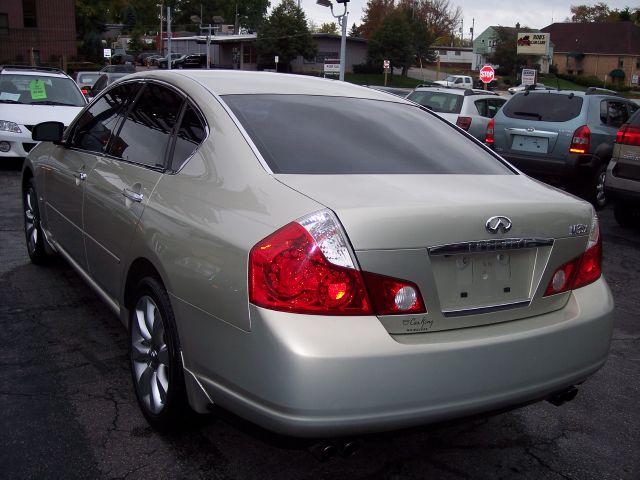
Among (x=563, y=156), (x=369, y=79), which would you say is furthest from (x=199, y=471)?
(x=369, y=79)

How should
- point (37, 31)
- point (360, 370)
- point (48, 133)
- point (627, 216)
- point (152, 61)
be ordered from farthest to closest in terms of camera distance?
point (152, 61) < point (37, 31) < point (627, 216) < point (48, 133) < point (360, 370)

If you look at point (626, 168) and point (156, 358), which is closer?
point (156, 358)

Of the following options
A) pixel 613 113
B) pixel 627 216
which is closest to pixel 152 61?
pixel 613 113

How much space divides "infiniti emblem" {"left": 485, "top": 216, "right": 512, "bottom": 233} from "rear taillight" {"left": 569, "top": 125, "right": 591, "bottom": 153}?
8.24m

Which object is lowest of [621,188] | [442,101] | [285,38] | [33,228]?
[33,228]

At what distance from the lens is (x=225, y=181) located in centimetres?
284

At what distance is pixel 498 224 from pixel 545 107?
8878mm

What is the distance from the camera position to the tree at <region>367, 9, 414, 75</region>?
6719 cm

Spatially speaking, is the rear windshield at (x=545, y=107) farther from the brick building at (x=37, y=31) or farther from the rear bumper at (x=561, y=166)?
the brick building at (x=37, y=31)

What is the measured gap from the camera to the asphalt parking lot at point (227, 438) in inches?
118

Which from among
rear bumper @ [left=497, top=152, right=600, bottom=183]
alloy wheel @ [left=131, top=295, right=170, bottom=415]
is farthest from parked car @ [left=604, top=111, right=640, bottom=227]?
alloy wheel @ [left=131, top=295, right=170, bottom=415]

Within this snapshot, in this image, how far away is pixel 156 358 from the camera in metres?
3.21

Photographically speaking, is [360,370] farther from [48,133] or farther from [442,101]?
[442,101]

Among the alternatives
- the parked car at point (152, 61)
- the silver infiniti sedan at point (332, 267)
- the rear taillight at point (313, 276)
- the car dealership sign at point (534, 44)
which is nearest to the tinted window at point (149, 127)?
the silver infiniti sedan at point (332, 267)
